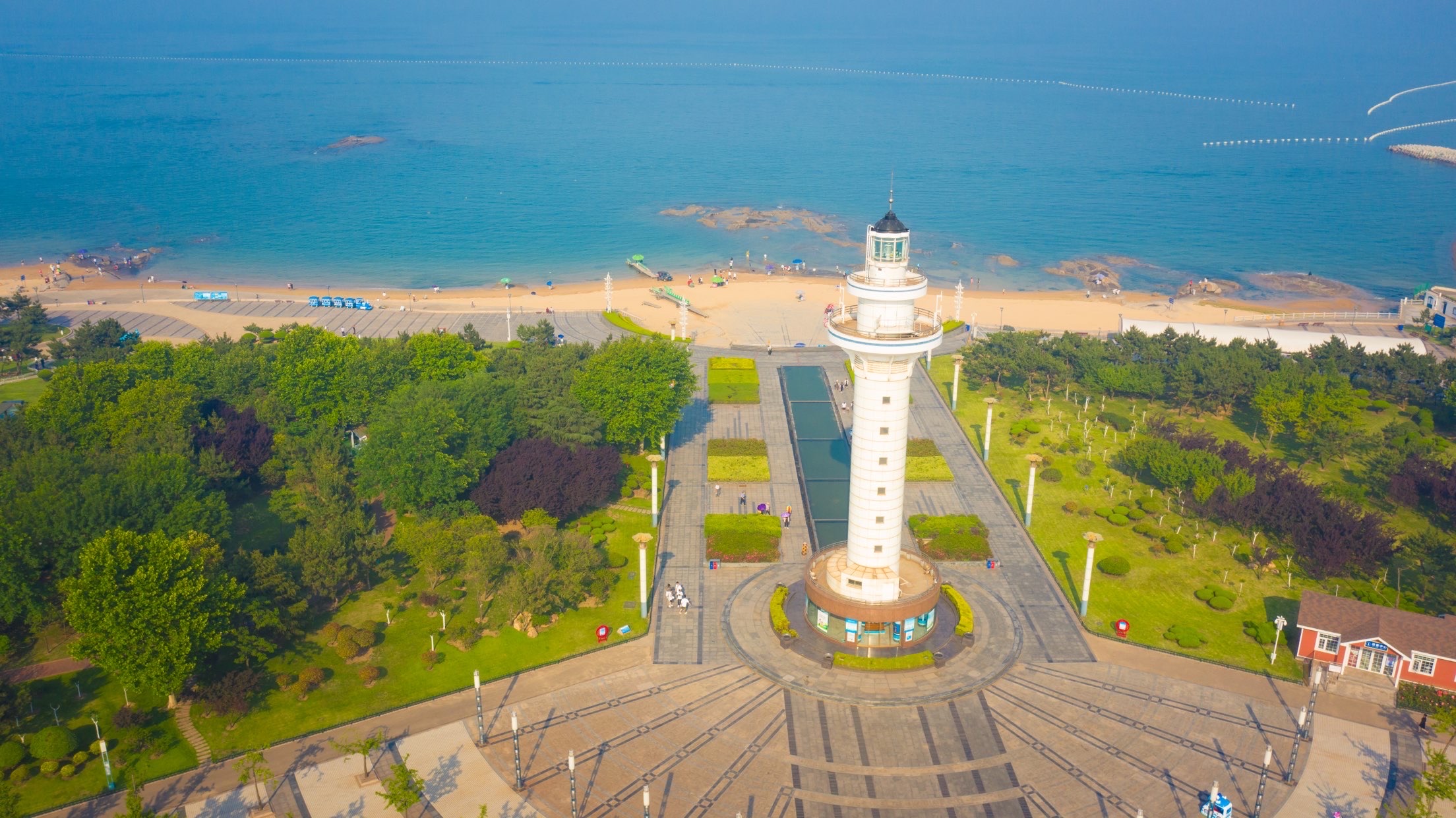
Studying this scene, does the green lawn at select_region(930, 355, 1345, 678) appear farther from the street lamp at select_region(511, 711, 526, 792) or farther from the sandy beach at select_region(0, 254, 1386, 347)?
the sandy beach at select_region(0, 254, 1386, 347)

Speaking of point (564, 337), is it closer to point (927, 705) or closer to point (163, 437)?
point (163, 437)

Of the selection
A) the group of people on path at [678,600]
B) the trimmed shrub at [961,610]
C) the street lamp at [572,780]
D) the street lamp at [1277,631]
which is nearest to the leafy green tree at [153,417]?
the group of people on path at [678,600]

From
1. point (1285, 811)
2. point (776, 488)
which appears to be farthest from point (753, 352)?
point (1285, 811)

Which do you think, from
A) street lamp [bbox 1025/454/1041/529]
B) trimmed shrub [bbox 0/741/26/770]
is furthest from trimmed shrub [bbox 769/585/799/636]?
trimmed shrub [bbox 0/741/26/770]

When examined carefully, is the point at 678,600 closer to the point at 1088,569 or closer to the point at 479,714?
the point at 479,714

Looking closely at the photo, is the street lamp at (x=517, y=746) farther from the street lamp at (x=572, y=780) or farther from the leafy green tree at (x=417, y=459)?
the leafy green tree at (x=417, y=459)
